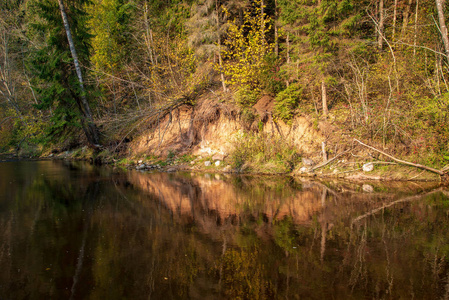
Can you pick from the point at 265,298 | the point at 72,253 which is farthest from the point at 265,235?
the point at 72,253

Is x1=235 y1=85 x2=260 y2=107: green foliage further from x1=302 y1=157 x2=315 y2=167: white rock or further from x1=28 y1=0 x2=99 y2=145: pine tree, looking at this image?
x1=28 y1=0 x2=99 y2=145: pine tree

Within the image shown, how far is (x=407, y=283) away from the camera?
4.48 m

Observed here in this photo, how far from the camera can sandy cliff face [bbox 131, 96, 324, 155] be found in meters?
16.1

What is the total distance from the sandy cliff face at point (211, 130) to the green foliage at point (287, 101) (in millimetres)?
594

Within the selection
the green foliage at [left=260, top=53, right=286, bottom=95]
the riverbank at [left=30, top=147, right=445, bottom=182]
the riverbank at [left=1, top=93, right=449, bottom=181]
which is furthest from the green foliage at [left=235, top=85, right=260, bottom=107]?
the riverbank at [left=30, top=147, right=445, bottom=182]

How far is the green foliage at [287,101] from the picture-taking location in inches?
611

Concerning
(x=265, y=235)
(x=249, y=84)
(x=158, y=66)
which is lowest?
(x=265, y=235)

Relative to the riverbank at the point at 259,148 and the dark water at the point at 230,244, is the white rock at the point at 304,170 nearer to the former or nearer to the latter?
the riverbank at the point at 259,148

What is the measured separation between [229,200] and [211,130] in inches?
384

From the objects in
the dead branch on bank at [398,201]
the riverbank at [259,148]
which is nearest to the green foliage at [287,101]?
the riverbank at [259,148]

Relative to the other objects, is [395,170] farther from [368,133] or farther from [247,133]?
[247,133]

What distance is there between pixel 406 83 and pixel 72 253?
532 inches

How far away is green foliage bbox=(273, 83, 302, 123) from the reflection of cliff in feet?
16.7

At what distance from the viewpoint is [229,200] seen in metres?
9.95
